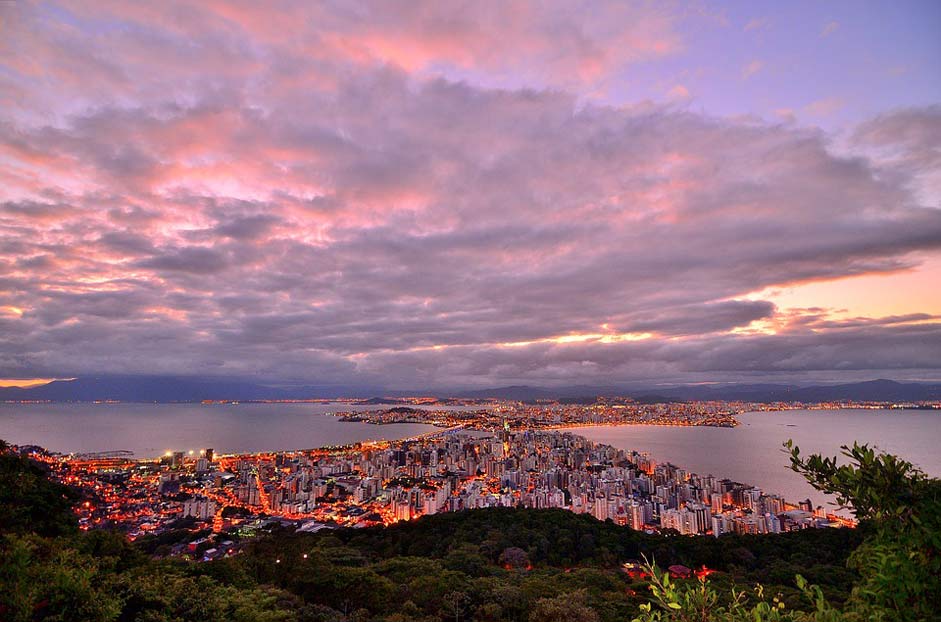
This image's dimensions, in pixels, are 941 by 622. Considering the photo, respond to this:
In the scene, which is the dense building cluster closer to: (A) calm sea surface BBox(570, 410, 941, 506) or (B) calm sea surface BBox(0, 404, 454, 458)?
(A) calm sea surface BBox(570, 410, 941, 506)

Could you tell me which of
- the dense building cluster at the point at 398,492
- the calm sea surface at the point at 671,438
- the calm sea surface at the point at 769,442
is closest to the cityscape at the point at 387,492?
the dense building cluster at the point at 398,492

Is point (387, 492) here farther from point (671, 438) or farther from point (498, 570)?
point (671, 438)

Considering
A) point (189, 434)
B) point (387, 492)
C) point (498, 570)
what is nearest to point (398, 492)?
point (387, 492)

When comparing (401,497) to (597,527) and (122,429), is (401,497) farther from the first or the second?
(122,429)

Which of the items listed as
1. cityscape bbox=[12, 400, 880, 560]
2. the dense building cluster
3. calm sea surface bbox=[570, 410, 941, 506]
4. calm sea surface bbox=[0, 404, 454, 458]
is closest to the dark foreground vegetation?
cityscape bbox=[12, 400, 880, 560]

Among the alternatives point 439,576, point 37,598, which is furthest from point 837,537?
point 37,598

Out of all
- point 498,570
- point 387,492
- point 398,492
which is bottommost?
point 387,492
